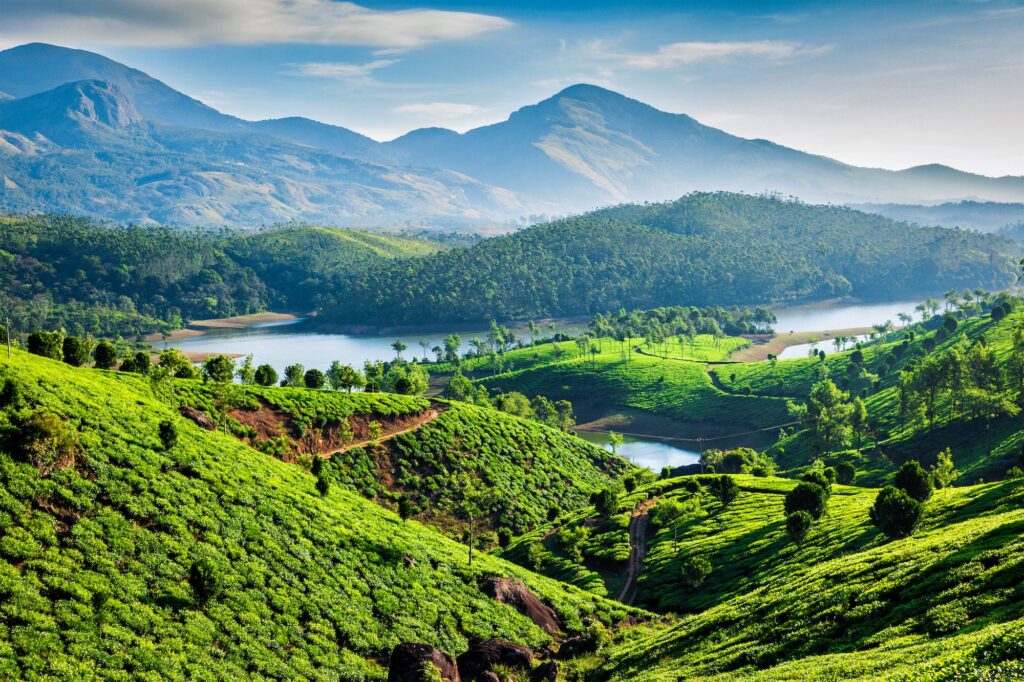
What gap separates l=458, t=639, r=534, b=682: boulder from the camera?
1858 inches

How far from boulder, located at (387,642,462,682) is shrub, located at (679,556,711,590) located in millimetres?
34696

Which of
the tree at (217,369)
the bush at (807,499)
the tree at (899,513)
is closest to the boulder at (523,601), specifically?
the tree at (899,513)

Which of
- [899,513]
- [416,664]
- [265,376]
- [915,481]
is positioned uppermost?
[265,376]

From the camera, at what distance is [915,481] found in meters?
69.8

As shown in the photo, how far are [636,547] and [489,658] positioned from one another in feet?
145

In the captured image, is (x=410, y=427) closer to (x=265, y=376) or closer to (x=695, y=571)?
(x=265, y=376)

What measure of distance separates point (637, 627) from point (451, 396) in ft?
440

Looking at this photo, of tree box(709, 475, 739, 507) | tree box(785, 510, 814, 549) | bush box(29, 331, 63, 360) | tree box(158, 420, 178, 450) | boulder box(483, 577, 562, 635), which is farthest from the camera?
tree box(709, 475, 739, 507)

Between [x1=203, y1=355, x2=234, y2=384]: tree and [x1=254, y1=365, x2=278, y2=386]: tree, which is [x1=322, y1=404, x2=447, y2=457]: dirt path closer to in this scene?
[x1=203, y1=355, x2=234, y2=384]: tree

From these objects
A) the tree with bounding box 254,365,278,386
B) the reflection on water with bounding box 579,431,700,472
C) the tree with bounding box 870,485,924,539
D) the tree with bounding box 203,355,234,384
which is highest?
the tree with bounding box 203,355,234,384

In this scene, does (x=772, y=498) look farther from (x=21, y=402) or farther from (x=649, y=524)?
(x=21, y=402)

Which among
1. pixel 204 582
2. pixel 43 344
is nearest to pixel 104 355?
pixel 43 344

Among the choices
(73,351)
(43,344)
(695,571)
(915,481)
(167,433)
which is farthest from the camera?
(73,351)

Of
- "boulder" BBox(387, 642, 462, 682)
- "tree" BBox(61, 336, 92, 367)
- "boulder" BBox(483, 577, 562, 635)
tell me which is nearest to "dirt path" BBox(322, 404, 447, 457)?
"tree" BBox(61, 336, 92, 367)
